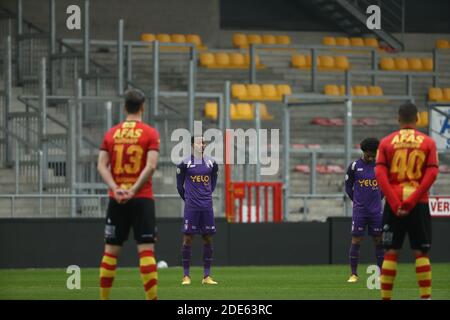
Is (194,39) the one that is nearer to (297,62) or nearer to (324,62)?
(297,62)

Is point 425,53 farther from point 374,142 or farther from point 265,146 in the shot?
point 374,142

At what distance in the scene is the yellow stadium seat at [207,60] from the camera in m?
31.5

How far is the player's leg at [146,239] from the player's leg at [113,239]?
11 centimetres

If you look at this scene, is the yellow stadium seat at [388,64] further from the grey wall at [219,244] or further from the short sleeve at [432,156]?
the short sleeve at [432,156]

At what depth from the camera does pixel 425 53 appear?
3472 cm

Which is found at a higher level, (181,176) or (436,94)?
(436,94)

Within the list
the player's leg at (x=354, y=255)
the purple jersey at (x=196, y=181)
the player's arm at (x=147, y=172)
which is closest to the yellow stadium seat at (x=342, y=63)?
the player's leg at (x=354, y=255)

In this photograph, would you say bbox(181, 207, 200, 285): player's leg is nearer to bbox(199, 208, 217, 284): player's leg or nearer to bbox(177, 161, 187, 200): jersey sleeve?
bbox(199, 208, 217, 284): player's leg

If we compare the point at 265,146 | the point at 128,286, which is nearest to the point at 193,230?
the point at 128,286

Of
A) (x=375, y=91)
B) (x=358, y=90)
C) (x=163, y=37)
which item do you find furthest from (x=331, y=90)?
(x=163, y=37)

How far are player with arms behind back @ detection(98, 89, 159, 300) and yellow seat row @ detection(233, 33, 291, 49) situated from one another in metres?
22.7

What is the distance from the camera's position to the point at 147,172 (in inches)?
451

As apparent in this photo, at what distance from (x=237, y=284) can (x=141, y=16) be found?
18365 mm
